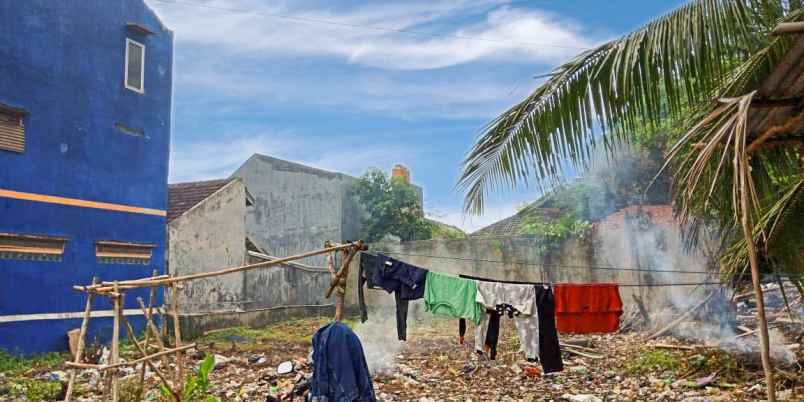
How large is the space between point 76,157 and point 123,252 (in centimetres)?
223

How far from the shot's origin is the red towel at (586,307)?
7.55 metres

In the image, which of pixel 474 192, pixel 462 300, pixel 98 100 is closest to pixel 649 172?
pixel 462 300

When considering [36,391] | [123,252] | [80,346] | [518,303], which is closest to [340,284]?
[80,346]

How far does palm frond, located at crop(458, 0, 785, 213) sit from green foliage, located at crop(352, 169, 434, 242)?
54.6 feet

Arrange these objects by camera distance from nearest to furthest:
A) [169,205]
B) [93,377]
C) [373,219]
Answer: [93,377], [169,205], [373,219]

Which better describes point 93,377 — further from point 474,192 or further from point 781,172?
point 781,172

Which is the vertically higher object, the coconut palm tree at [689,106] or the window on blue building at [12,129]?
the window on blue building at [12,129]

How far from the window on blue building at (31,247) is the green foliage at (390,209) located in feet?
39.1

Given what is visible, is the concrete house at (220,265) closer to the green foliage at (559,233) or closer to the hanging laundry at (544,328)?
the green foliage at (559,233)

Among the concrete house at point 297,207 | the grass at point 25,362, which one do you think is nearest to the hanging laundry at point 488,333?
the grass at point 25,362

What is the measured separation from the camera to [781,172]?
5.70m

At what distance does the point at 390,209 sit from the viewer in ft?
73.1

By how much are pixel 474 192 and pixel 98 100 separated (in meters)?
10.0

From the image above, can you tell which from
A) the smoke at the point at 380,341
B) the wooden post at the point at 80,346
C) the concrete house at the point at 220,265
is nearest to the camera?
the wooden post at the point at 80,346
